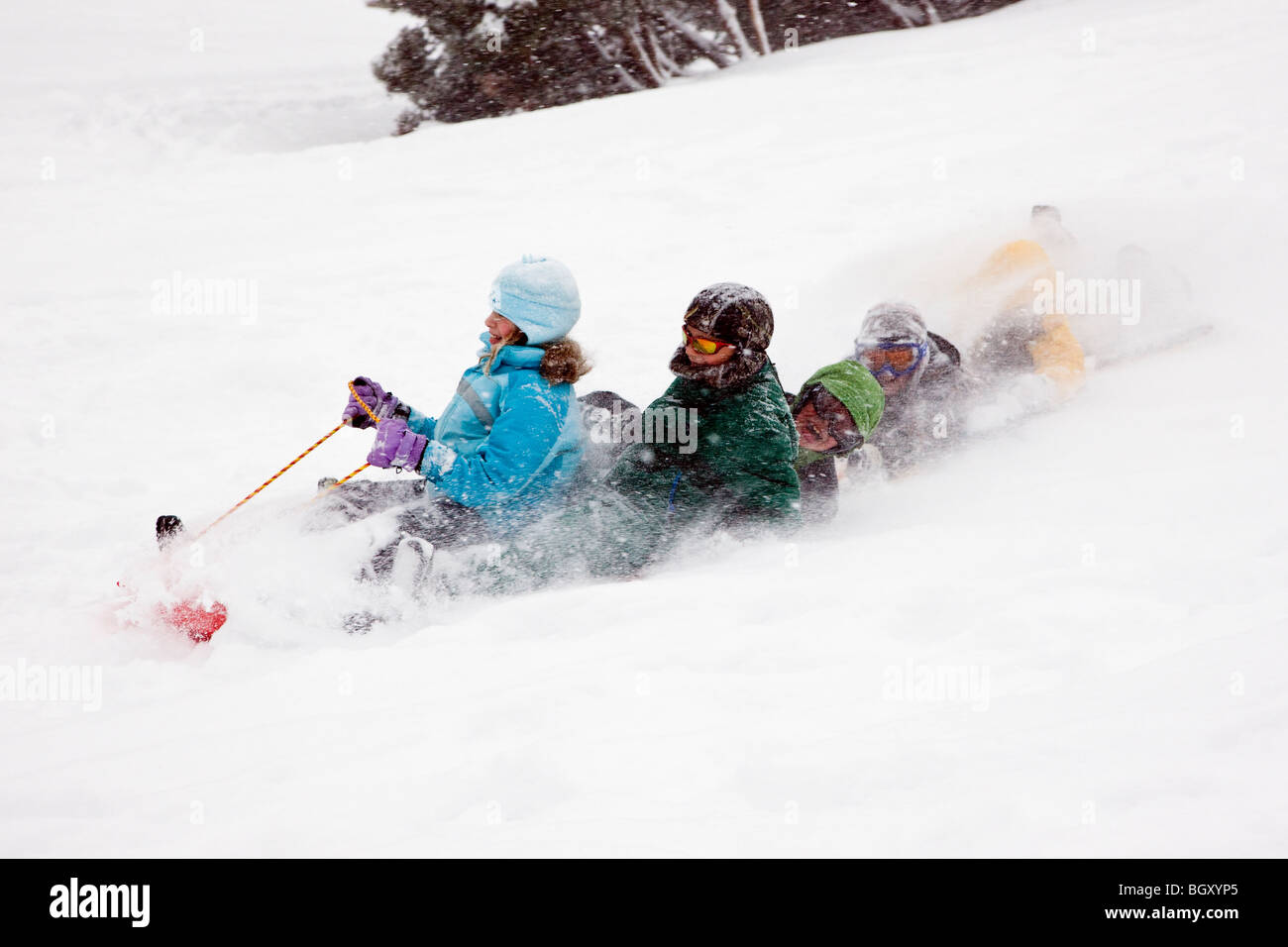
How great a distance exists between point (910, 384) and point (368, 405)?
2.58 m

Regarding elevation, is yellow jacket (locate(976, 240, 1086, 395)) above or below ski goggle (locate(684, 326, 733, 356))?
above

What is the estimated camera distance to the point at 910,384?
4.61 meters

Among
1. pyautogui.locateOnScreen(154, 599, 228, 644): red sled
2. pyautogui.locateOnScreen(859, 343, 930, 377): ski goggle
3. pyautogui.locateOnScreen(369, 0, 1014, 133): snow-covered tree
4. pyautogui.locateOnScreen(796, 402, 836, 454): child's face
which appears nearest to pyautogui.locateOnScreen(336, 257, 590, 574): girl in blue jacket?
pyautogui.locateOnScreen(154, 599, 228, 644): red sled

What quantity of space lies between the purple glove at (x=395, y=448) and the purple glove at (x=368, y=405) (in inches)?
9.1

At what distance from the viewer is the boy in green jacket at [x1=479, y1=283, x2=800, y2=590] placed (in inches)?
136

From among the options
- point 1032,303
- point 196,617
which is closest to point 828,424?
point 1032,303

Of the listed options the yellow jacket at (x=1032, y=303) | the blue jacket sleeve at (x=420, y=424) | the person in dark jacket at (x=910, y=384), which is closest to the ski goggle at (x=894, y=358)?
the person in dark jacket at (x=910, y=384)

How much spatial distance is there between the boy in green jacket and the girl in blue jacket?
0.53ft

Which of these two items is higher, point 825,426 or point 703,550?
point 825,426

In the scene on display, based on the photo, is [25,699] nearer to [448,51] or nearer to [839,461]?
[839,461]

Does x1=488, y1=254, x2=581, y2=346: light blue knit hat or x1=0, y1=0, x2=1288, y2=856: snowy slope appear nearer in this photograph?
x1=0, y1=0, x2=1288, y2=856: snowy slope

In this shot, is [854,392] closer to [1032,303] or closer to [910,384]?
[910,384]

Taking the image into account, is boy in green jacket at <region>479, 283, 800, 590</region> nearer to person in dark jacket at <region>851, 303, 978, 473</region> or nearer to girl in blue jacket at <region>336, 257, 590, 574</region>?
girl in blue jacket at <region>336, 257, 590, 574</region>

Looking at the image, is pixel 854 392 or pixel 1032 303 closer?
pixel 854 392
